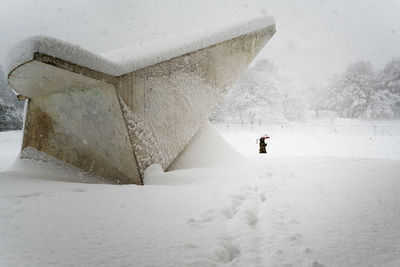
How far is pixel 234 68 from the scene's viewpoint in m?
5.51

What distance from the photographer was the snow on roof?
2730 mm

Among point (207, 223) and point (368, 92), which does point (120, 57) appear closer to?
point (207, 223)

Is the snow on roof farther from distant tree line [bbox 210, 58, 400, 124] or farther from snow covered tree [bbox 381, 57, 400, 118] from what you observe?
snow covered tree [bbox 381, 57, 400, 118]

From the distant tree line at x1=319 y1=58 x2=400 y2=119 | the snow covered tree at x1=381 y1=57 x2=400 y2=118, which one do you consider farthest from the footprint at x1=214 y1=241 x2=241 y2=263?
the snow covered tree at x1=381 y1=57 x2=400 y2=118

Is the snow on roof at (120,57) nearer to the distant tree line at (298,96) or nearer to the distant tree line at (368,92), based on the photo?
the distant tree line at (298,96)

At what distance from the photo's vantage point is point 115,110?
363 cm

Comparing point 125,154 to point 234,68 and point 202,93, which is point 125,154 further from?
point 234,68

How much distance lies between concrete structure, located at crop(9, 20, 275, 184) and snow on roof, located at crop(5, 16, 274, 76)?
0.08 meters

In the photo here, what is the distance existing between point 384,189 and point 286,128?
855 inches

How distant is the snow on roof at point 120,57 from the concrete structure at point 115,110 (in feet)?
0.27

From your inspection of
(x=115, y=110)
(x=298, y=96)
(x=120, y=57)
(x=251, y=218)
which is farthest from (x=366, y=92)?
(x=251, y=218)

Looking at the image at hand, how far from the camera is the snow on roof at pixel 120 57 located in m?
2.73

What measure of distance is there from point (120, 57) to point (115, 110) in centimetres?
116

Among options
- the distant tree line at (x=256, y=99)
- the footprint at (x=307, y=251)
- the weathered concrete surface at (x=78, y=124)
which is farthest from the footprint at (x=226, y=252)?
the distant tree line at (x=256, y=99)
